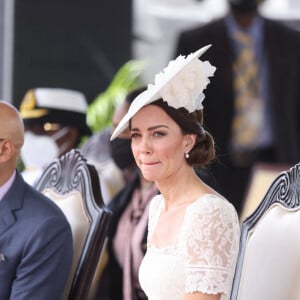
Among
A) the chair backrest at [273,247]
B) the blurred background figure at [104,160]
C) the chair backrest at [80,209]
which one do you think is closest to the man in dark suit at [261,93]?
the blurred background figure at [104,160]

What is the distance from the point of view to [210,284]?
111 inches

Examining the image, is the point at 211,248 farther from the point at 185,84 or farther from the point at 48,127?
the point at 48,127

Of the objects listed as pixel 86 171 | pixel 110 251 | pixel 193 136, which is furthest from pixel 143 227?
pixel 193 136

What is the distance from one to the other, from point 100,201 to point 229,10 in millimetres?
3752

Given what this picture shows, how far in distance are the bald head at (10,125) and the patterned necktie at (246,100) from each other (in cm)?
372

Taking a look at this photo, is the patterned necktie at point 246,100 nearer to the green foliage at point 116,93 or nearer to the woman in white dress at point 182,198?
the green foliage at point 116,93

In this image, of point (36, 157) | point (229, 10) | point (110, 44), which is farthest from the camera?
point (110, 44)

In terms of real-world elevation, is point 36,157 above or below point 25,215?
below

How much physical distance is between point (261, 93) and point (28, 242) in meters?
4.06

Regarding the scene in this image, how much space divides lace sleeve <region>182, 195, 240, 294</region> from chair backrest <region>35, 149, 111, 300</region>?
721mm

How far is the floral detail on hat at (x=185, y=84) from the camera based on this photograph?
2988 mm

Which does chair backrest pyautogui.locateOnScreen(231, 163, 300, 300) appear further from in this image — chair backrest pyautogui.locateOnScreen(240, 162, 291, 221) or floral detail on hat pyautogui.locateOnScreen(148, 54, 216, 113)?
chair backrest pyautogui.locateOnScreen(240, 162, 291, 221)

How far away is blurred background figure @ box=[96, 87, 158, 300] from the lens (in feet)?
14.1

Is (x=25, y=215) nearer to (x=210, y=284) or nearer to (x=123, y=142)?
(x=210, y=284)
